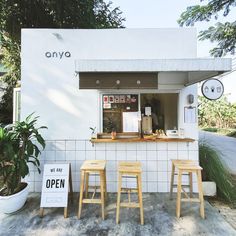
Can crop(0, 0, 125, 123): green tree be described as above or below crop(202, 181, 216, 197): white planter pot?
above

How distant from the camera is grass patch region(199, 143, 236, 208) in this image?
3630 mm

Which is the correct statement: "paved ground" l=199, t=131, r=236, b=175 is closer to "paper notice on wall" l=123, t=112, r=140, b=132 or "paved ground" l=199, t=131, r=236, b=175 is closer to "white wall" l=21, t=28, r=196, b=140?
"paper notice on wall" l=123, t=112, r=140, b=132

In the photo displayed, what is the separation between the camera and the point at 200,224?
2.83m

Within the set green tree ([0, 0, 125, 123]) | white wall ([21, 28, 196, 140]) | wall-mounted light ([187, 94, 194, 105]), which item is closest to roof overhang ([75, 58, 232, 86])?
wall-mounted light ([187, 94, 194, 105])

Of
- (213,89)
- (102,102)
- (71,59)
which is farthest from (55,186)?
(213,89)

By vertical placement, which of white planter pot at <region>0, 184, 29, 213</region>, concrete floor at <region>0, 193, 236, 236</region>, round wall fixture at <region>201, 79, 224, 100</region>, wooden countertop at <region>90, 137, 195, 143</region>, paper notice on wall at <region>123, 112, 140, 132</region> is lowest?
concrete floor at <region>0, 193, 236, 236</region>

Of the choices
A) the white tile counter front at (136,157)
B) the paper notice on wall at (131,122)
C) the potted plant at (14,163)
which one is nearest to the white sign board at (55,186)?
the potted plant at (14,163)

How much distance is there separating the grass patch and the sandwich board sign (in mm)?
2749

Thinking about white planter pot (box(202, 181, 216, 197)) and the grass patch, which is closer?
the grass patch

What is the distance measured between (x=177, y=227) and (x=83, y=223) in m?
1.36

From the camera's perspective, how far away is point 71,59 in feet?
13.3

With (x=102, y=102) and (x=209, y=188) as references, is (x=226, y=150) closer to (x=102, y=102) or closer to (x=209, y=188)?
(x=209, y=188)

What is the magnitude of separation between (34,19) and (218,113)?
1414cm

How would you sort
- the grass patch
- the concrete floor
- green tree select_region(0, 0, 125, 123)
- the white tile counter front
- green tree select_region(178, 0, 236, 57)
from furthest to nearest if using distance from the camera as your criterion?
green tree select_region(178, 0, 236, 57)
green tree select_region(0, 0, 125, 123)
the white tile counter front
the grass patch
the concrete floor
